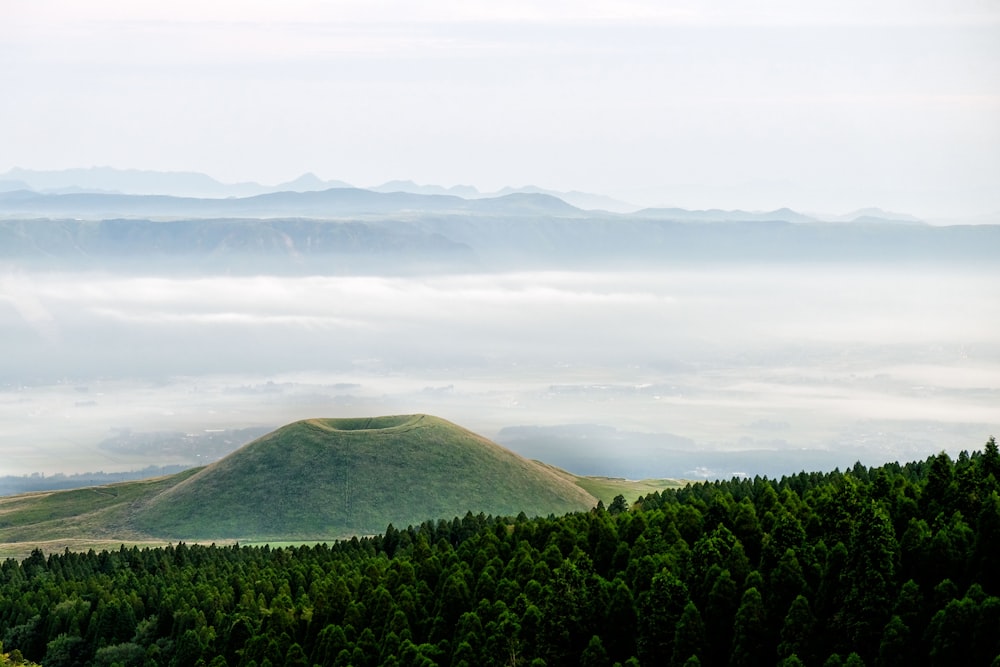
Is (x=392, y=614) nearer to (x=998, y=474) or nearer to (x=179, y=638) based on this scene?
(x=179, y=638)

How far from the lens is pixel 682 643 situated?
93.1m

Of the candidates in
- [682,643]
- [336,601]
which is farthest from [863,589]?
[336,601]

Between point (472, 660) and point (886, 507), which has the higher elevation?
point (886, 507)

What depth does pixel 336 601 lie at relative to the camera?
419 ft

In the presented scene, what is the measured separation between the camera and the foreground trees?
89688 millimetres

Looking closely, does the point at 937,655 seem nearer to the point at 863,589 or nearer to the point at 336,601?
the point at 863,589

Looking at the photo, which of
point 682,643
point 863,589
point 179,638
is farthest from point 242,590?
point 863,589

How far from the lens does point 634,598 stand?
103750 mm

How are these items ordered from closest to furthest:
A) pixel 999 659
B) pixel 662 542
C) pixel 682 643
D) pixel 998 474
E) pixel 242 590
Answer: pixel 999 659, pixel 682 643, pixel 998 474, pixel 662 542, pixel 242 590

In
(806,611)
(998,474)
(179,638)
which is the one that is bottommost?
(179,638)

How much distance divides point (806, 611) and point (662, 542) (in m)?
27.2

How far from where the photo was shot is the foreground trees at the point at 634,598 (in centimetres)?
8969

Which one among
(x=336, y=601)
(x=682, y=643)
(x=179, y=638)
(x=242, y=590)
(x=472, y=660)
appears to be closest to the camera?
(x=682, y=643)

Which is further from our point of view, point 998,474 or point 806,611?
point 998,474
